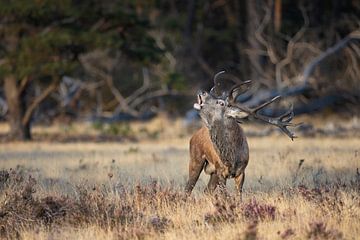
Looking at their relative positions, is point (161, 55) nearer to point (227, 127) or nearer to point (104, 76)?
point (104, 76)

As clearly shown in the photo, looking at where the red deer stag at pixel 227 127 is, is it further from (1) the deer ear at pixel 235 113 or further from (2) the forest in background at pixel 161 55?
(2) the forest in background at pixel 161 55

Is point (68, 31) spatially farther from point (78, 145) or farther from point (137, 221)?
point (137, 221)

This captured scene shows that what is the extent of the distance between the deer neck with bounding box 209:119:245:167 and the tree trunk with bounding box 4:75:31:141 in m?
15.8

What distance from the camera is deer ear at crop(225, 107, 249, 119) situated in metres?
9.84

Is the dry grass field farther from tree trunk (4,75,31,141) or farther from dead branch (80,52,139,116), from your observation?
dead branch (80,52,139,116)

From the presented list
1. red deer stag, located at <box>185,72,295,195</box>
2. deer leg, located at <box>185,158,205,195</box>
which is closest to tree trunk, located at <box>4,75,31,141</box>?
deer leg, located at <box>185,158,205,195</box>

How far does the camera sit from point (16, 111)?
25.4 m

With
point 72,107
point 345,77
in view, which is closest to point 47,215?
point 345,77

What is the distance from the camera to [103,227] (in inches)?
335

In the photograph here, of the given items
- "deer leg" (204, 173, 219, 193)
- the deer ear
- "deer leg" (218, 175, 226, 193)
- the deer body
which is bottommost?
"deer leg" (204, 173, 219, 193)

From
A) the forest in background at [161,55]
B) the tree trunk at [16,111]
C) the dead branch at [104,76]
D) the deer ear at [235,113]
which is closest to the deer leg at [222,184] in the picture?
the deer ear at [235,113]

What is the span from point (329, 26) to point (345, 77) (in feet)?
29.8

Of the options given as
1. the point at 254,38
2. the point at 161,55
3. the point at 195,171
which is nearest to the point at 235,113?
the point at 195,171

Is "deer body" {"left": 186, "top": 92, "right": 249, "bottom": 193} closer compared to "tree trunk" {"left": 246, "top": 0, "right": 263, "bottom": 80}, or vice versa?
"deer body" {"left": 186, "top": 92, "right": 249, "bottom": 193}
